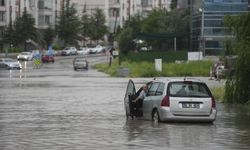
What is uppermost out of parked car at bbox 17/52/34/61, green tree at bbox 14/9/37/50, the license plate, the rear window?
green tree at bbox 14/9/37/50

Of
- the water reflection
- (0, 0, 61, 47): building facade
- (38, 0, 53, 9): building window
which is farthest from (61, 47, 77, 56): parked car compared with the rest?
the water reflection

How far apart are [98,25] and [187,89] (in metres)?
131

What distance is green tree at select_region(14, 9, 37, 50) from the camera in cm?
11625

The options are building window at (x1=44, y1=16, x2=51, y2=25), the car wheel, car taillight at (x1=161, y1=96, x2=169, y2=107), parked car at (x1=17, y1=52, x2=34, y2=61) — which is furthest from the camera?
building window at (x1=44, y1=16, x2=51, y2=25)

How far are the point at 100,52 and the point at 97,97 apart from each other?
105 meters

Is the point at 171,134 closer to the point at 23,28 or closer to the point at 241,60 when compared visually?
the point at 241,60

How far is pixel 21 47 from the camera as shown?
12912 cm

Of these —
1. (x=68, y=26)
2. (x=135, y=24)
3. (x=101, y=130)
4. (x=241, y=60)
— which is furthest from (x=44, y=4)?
(x=101, y=130)

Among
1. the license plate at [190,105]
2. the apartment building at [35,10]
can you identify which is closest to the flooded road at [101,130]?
the license plate at [190,105]

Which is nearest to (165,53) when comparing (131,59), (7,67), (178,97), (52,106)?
(131,59)

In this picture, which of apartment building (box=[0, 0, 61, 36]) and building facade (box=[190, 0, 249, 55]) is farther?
apartment building (box=[0, 0, 61, 36])

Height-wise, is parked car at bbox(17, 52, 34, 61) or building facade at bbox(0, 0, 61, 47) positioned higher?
building facade at bbox(0, 0, 61, 47)

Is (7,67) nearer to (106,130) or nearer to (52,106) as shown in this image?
(52,106)

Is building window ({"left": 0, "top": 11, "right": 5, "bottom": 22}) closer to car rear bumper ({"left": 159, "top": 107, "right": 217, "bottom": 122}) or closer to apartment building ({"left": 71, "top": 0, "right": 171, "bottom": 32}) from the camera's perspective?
apartment building ({"left": 71, "top": 0, "right": 171, "bottom": 32})
